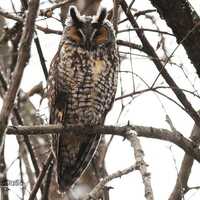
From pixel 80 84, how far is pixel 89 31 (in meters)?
0.43

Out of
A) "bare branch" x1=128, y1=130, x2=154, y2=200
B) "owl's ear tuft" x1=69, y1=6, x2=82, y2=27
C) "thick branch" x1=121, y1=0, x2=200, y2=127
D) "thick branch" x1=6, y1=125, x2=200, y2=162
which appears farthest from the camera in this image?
"owl's ear tuft" x1=69, y1=6, x2=82, y2=27

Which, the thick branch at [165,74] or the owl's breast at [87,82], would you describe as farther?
the owl's breast at [87,82]

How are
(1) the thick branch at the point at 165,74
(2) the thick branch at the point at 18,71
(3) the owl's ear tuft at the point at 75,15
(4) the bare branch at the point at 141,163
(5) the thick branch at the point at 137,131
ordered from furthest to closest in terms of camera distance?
(3) the owl's ear tuft at the point at 75,15
(1) the thick branch at the point at 165,74
(5) the thick branch at the point at 137,131
(4) the bare branch at the point at 141,163
(2) the thick branch at the point at 18,71

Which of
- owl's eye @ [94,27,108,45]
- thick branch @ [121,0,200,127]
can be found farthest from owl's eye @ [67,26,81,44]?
thick branch @ [121,0,200,127]

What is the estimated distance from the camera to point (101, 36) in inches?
160

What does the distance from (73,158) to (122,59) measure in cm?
103

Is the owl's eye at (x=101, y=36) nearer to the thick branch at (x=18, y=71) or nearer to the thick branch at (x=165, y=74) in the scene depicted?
the thick branch at (x=165, y=74)

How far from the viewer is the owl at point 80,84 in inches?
150

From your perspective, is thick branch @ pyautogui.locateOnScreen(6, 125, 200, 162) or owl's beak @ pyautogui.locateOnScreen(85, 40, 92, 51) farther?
owl's beak @ pyautogui.locateOnScreen(85, 40, 92, 51)

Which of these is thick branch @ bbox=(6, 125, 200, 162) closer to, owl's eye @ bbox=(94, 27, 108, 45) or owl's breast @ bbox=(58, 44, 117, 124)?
owl's breast @ bbox=(58, 44, 117, 124)

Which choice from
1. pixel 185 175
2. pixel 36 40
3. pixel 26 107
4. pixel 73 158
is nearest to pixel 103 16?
pixel 36 40

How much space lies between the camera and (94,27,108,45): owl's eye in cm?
404

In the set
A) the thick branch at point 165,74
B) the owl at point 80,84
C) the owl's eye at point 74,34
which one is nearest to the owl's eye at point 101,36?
the owl at point 80,84

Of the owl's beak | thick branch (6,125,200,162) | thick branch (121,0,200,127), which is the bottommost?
thick branch (6,125,200,162)
